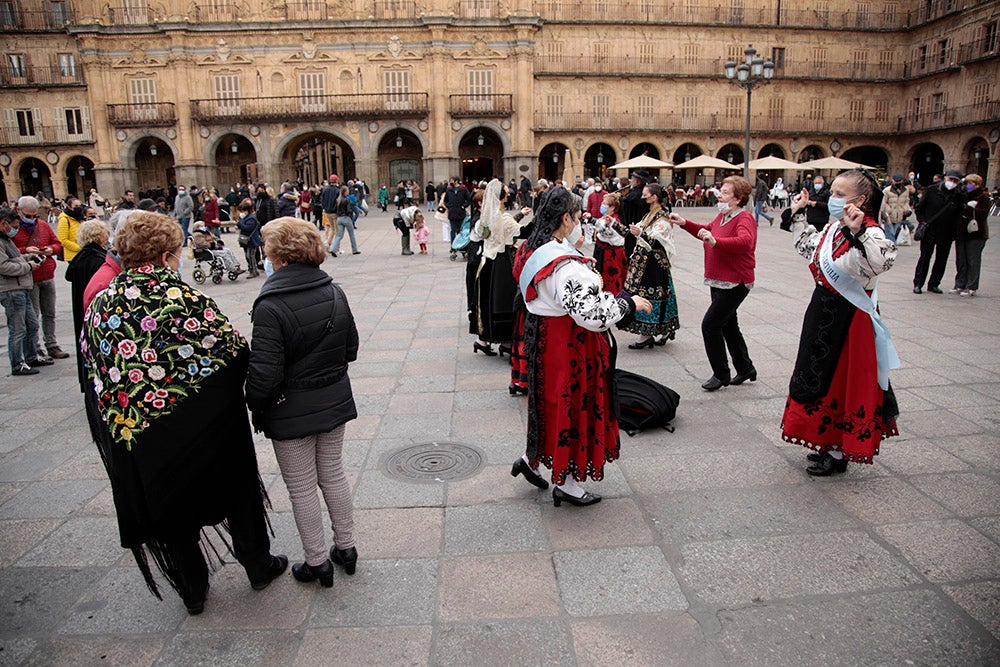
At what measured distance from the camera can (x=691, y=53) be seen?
108ft

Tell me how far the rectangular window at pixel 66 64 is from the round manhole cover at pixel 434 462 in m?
36.9

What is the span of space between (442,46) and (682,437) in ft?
97.4

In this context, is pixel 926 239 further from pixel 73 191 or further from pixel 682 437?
pixel 73 191

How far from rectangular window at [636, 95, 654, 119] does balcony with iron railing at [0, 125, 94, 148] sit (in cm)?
2654

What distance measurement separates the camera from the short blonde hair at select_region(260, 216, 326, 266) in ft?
8.87

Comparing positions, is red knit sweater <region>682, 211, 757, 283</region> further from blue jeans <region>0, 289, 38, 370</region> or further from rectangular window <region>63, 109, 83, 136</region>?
rectangular window <region>63, 109, 83, 136</region>

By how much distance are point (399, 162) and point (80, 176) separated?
653 inches

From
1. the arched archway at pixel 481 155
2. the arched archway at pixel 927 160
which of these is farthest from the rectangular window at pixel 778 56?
the arched archway at pixel 481 155

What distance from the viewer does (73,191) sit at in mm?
34938

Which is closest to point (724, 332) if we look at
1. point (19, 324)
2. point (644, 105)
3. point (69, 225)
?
point (19, 324)

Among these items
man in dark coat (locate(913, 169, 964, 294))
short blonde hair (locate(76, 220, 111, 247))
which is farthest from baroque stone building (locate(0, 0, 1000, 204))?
short blonde hair (locate(76, 220, 111, 247))

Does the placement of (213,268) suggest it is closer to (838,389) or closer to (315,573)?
Result: (315,573)

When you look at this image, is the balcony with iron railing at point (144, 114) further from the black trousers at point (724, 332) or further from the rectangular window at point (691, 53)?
the black trousers at point (724, 332)

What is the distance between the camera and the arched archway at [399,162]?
3462 cm
